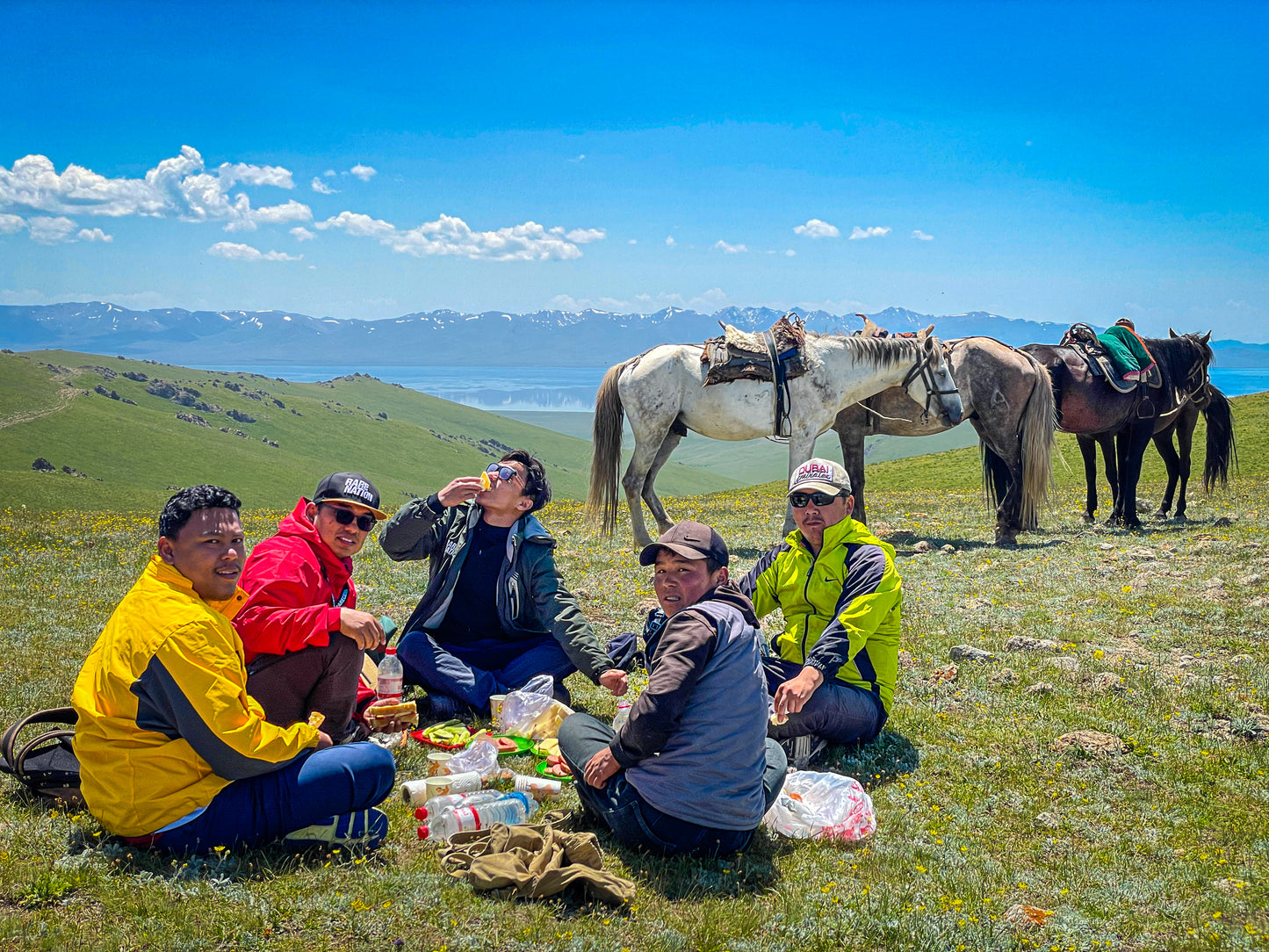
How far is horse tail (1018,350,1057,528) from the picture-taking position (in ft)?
51.5

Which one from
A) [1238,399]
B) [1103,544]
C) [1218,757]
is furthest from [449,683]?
[1238,399]

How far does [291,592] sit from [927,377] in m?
13.1

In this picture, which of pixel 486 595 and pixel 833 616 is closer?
pixel 833 616

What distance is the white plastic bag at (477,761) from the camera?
6.23 meters

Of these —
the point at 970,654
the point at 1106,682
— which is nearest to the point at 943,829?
the point at 1106,682

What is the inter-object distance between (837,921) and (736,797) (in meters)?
0.81

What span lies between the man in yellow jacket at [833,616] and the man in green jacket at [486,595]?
5.42 ft

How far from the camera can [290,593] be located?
594 centimetres

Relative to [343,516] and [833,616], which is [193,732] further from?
[833,616]

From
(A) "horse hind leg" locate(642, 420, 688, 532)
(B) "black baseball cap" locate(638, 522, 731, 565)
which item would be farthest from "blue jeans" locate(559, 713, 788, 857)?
(A) "horse hind leg" locate(642, 420, 688, 532)

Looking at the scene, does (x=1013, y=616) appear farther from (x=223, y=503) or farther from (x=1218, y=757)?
(x=223, y=503)

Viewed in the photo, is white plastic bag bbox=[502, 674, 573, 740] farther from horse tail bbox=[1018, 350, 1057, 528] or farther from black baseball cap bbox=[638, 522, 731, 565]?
horse tail bbox=[1018, 350, 1057, 528]

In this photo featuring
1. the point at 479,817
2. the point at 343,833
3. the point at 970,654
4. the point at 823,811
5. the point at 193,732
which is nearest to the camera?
the point at 193,732

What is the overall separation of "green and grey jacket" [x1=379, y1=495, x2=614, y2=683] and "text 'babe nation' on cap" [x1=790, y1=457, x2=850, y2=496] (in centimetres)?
224
